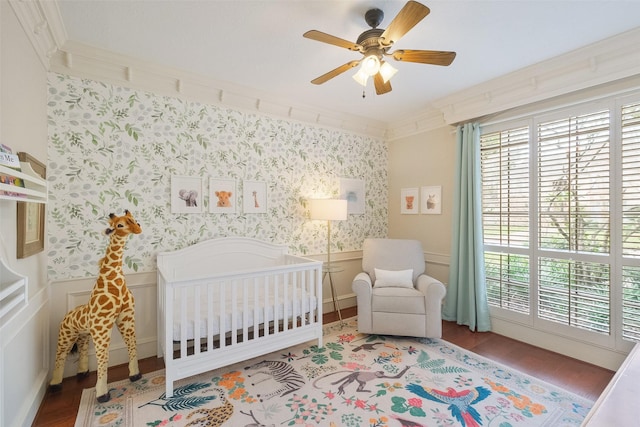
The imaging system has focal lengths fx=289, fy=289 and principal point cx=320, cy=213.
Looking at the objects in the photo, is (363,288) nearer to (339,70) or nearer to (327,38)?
(339,70)

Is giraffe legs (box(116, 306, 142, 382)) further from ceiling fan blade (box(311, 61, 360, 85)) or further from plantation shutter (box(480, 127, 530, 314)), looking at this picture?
plantation shutter (box(480, 127, 530, 314))

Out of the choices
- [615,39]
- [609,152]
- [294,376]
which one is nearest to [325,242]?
[294,376]

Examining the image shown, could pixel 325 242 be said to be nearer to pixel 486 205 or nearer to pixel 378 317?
pixel 378 317

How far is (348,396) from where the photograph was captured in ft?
6.57

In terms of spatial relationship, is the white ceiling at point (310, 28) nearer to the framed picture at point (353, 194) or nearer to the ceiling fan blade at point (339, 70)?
the ceiling fan blade at point (339, 70)

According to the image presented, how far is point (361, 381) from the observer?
2.17 metres

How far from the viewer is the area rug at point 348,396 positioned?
1.79m

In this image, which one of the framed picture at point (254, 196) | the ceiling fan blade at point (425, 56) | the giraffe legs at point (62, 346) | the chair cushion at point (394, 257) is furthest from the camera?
the chair cushion at point (394, 257)

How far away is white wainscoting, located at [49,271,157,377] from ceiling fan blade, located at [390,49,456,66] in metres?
2.63

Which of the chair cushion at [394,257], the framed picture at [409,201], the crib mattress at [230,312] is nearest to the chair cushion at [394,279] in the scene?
the chair cushion at [394,257]

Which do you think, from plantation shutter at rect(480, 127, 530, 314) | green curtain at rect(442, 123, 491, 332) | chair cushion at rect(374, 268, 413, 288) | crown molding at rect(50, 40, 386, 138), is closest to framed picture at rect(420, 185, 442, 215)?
green curtain at rect(442, 123, 491, 332)

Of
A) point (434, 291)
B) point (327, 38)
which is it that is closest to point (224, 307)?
point (434, 291)

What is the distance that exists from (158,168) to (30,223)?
3.24 feet

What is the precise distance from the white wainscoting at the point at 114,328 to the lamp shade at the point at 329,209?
5.55ft
